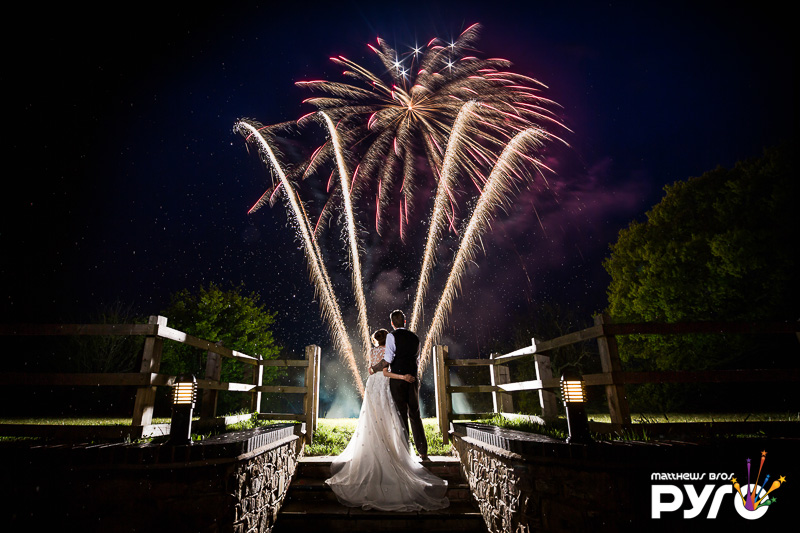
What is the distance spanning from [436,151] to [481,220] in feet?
8.47

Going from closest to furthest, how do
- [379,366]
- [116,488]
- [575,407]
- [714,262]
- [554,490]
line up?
1. [116,488]
2. [554,490]
3. [575,407]
4. [379,366]
5. [714,262]

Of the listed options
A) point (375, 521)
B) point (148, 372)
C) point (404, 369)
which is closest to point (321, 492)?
point (375, 521)

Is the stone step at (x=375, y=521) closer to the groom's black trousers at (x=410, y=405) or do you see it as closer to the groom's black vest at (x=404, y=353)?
the groom's black trousers at (x=410, y=405)

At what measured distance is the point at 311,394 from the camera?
719 centimetres

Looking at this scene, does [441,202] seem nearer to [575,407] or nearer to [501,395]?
[501,395]

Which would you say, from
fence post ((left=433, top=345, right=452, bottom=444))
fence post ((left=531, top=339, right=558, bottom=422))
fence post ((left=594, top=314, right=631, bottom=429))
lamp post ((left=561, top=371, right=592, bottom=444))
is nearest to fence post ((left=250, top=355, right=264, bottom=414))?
fence post ((left=433, top=345, right=452, bottom=444))

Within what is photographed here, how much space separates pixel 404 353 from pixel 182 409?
9.81 ft

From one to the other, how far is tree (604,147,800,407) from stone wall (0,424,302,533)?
16069 mm

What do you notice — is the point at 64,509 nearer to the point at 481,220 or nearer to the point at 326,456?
the point at 326,456

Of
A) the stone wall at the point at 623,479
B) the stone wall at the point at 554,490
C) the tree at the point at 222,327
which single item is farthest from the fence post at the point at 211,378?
the tree at the point at 222,327

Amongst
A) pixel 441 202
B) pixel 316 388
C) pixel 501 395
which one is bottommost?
pixel 501 395

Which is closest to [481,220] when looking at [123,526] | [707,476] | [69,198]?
[707,476]

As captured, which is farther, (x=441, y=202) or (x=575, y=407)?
(x=441, y=202)

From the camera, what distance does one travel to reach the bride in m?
4.46
